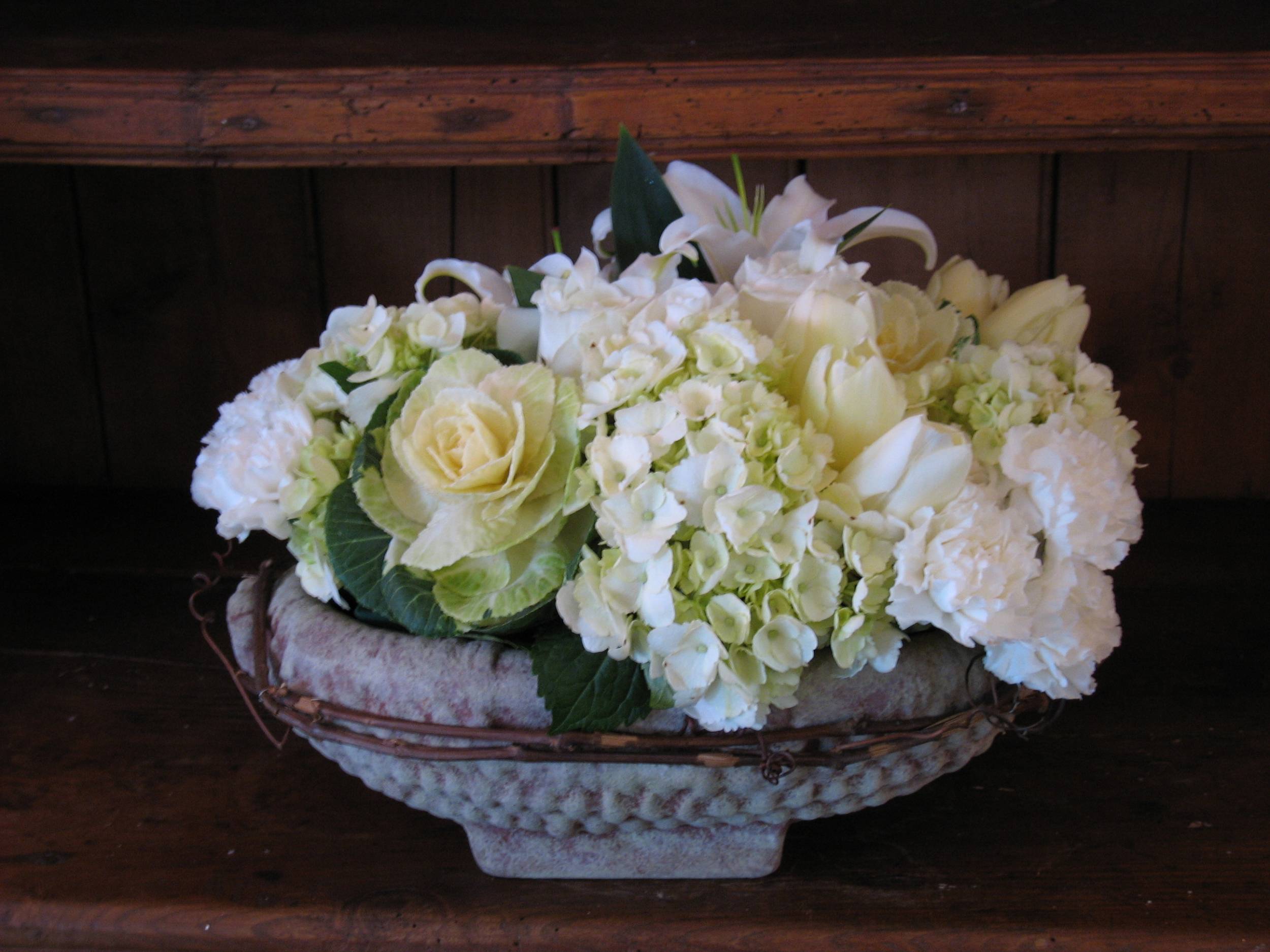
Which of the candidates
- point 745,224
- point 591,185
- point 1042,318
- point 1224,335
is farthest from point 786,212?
point 1224,335

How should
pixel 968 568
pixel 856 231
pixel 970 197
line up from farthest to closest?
pixel 970 197 < pixel 856 231 < pixel 968 568

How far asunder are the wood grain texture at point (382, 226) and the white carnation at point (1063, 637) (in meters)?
0.57

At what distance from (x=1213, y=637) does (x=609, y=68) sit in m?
0.51

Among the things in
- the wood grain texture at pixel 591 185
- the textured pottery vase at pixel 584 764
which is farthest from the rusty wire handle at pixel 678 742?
the wood grain texture at pixel 591 185

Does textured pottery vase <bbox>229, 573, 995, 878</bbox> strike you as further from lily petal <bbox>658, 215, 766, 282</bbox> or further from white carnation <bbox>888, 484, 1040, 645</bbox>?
lily petal <bbox>658, 215, 766, 282</bbox>

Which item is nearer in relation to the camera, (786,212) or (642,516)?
(642,516)

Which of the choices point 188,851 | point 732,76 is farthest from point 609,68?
point 188,851

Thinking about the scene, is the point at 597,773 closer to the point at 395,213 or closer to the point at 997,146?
the point at 997,146

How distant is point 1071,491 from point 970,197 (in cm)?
48

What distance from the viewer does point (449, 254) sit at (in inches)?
33.4

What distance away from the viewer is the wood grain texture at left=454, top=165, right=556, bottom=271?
2.71 ft

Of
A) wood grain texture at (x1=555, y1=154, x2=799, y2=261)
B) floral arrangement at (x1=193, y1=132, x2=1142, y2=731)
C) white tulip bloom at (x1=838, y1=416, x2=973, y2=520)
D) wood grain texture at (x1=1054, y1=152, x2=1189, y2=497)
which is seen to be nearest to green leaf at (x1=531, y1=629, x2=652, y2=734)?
floral arrangement at (x1=193, y1=132, x2=1142, y2=731)

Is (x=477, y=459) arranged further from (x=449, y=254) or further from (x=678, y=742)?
(x=449, y=254)

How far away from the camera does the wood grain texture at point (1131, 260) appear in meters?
0.80
